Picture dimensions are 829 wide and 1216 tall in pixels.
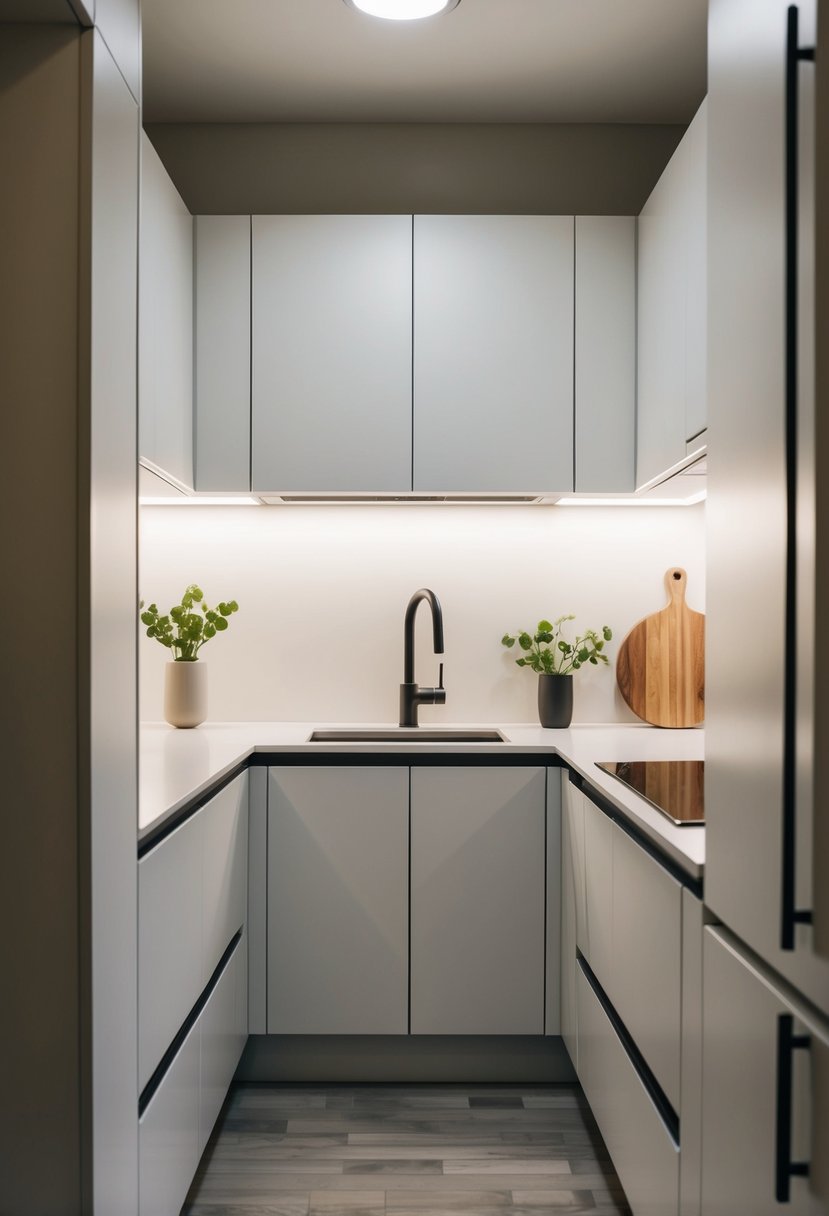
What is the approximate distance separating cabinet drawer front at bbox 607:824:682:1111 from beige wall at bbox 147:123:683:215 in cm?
213

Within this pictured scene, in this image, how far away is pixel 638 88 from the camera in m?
2.89

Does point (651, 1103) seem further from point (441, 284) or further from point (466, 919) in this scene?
point (441, 284)

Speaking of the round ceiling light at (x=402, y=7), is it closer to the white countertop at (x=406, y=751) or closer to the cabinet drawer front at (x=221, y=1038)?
the white countertop at (x=406, y=751)

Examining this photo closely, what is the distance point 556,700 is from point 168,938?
1.57m

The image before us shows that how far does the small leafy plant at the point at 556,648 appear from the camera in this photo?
305 centimetres

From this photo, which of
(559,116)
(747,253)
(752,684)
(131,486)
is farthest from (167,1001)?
(559,116)

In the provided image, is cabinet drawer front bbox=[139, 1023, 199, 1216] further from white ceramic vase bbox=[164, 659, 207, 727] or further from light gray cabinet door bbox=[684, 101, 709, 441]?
light gray cabinet door bbox=[684, 101, 709, 441]

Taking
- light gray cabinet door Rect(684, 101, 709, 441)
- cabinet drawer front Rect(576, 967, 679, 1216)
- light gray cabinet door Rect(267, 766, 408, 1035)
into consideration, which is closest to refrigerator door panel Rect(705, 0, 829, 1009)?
cabinet drawer front Rect(576, 967, 679, 1216)

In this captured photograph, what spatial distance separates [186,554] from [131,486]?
1.65 m

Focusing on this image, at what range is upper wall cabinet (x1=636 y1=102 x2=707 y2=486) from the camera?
86.9 inches

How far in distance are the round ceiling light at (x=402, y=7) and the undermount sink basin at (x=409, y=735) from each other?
187 cm

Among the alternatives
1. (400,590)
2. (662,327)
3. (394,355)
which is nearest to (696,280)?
(662,327)

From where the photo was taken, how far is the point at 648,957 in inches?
66.7

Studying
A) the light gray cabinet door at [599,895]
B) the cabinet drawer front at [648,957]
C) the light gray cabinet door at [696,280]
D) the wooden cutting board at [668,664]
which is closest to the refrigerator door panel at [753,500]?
the cabinet drawer front at [648,957]
